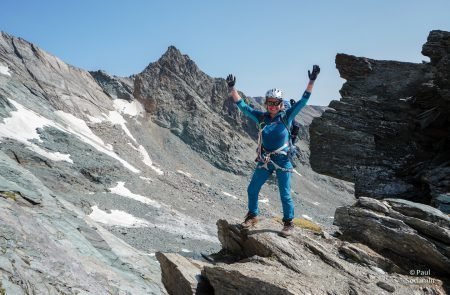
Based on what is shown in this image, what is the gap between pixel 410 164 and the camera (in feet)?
60.1

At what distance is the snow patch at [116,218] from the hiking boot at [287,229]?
124ft

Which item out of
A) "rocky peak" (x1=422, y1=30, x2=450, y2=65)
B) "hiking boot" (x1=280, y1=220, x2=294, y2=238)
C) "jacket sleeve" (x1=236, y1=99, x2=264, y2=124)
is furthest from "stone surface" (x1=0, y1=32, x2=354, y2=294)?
"rocky peak" (x1=422, y1=30, x2=450, y2=65)

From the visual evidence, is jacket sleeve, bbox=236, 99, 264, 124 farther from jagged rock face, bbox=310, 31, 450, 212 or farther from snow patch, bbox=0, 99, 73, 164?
snow patch, bbox=0, 99, 73, 164

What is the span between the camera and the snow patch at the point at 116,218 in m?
45.1

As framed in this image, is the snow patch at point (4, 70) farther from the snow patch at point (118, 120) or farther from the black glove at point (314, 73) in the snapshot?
the black glove at point (314, 73)

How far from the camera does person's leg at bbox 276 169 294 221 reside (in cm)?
1029

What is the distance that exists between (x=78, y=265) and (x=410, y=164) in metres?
16.1

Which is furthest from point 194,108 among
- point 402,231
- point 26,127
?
point 402,231

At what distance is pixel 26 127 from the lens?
60.4m

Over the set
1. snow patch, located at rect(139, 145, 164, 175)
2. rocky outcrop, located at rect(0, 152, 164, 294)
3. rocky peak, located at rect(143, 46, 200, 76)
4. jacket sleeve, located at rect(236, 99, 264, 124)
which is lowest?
snow patch, located at rect(139, 145, 164, 175)

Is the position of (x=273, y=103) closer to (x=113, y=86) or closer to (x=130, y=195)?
(x=130, y=195)

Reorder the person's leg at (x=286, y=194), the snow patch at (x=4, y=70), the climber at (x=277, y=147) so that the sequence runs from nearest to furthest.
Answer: the person's leg at (x=286, y=194), the climber at (x=277, y=147), the snow patch at (x=4, y=70)

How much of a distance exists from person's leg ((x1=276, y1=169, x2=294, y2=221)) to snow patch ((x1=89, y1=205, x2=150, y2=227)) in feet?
124

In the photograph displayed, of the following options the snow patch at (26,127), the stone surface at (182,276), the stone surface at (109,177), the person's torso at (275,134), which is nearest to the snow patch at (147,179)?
the stone surface at (109,177)
